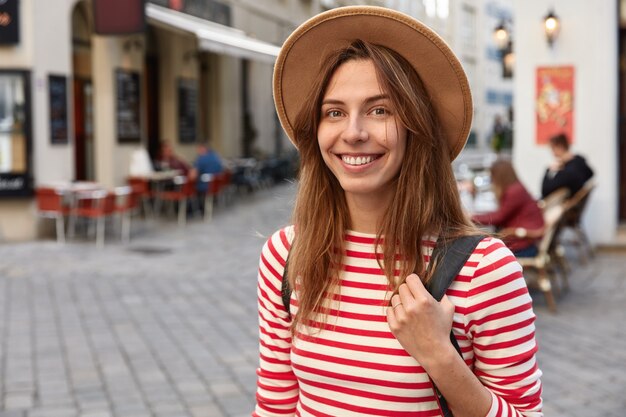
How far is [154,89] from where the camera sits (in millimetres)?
19391

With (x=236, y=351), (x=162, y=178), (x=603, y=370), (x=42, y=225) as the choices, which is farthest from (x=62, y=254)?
(x=603, y=370)

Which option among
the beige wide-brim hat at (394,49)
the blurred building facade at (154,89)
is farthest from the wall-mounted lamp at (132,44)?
the beige wide-brim hat at (394,49)

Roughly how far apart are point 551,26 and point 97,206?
21.9 feet

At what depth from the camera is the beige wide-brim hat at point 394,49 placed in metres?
1.76

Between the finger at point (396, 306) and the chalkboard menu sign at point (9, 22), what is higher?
the chalkboard menu sign at point (9, 22)

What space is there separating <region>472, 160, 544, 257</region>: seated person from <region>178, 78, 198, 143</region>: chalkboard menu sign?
12.2 metres

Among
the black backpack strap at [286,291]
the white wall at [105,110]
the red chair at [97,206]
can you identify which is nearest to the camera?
the black backpack strap at [286,291]

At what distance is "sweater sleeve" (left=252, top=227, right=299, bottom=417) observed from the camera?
6.36ft

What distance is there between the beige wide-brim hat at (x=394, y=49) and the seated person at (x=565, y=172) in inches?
350

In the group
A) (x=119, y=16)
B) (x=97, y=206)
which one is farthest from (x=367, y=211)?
(x=119, y=16)

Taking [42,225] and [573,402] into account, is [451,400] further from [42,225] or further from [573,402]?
[42,225]

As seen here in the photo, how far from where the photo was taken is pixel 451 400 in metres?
1.67

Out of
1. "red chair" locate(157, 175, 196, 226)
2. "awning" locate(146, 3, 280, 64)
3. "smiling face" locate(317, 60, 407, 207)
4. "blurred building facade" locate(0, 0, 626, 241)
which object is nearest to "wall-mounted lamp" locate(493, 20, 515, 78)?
"blurred building facade" locate(0, 0, 626, 241)

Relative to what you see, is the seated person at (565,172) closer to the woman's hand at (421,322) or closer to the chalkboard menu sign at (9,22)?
the chalkboard menu sign at (9,22)
